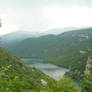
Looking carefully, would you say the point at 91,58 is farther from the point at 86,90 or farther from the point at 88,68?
the point at 86,90

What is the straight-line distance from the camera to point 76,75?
523ft

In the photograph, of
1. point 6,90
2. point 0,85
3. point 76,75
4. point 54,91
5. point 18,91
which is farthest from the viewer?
point 76,75

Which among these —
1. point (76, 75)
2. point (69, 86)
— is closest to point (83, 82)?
point (69, 86)

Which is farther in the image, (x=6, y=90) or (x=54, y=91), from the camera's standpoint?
(x=54, y=91)

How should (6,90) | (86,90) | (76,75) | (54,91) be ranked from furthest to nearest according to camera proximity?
(76,75), (86,90), (54,91), (6,90)

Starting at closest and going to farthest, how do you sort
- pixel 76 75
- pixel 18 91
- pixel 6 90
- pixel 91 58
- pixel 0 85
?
pixel 6 90 < pixel 0 85 < pixel 18 91 < pixel 76 75 < pixel 91 58

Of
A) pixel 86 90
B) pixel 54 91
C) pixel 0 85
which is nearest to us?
pixel 0 85

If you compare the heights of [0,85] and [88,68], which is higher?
[0,85]

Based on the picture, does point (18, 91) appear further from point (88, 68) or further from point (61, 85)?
point (88, 68)

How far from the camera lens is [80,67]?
177750 mm

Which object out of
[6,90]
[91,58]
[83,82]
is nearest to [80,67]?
[91,58]

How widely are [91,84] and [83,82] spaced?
3.07 feet

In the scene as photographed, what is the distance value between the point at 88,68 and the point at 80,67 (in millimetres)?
16695

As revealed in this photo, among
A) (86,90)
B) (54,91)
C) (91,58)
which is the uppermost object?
(54,91)
